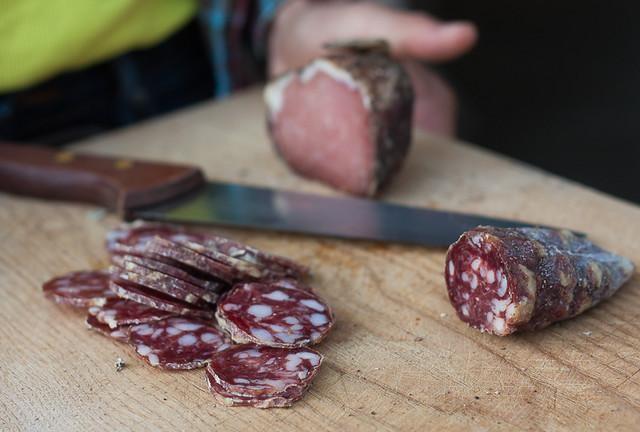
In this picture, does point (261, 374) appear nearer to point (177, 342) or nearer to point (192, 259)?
point (177, 342)

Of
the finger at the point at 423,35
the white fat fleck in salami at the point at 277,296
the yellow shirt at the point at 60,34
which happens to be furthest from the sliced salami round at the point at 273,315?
the yellow shirt at the point at 60,34

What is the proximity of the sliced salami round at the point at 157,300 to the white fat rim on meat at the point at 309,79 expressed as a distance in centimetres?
75

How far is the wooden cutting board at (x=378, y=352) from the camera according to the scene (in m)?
1.52

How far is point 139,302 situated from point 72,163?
740 mm

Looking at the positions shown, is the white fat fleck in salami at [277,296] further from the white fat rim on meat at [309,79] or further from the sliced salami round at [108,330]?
the white fat rim on meat at [309,79]

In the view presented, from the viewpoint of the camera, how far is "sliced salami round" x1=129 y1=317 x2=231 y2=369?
1.65 m

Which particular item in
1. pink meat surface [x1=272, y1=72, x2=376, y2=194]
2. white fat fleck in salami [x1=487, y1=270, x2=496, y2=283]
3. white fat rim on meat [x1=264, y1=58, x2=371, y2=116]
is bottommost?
white fat fleck in salami [x1=487, y1=270, x2=496, y2=283]

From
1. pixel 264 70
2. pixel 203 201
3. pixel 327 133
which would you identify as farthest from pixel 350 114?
pixel 264 70

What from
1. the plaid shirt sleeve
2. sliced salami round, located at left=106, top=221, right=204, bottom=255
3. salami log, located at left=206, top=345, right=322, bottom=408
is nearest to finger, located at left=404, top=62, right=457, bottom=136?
the plaid shirt sleeve

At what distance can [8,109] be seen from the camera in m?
2.71

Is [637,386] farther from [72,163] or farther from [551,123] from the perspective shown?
[551,123]

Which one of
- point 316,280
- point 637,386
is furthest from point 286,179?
point 637,386

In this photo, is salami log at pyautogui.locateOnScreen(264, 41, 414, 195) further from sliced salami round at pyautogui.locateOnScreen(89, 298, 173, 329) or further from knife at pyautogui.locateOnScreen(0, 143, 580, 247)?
sliced salami round at pyautogui.locateOnScreen(89, 298, 173, 329)

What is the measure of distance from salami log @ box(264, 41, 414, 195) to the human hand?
1.11ft
